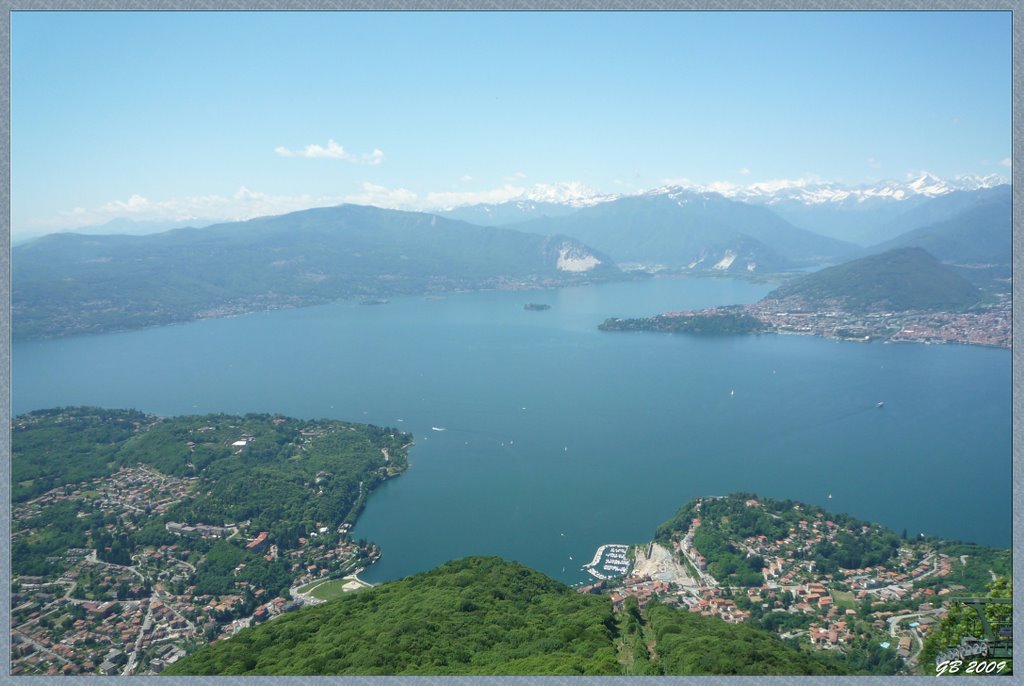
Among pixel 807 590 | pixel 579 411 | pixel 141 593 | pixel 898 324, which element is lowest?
pixel 141 593

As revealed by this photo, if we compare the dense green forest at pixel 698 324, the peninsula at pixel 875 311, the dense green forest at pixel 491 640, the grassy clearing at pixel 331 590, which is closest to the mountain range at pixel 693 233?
the peninsula at pixel 875 311

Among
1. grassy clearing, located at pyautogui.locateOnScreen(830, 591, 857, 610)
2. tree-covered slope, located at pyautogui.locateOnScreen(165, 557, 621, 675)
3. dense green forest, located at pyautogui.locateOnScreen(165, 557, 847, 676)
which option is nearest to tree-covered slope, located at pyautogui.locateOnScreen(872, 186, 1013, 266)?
grassy clearing, located at pyautogui.locateOnScreen(830, 591, 857, 610)

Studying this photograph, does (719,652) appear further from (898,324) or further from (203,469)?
(898,324)

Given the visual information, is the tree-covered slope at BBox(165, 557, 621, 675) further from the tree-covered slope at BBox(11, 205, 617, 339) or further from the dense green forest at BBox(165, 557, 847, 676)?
the tree-covered slope at BBox(11, 205, 617, 339)

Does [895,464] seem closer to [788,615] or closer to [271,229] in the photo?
[788,615]

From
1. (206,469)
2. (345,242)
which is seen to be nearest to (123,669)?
(206,469)

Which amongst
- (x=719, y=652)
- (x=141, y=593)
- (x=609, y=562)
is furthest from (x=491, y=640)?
(x=141, y=593)
